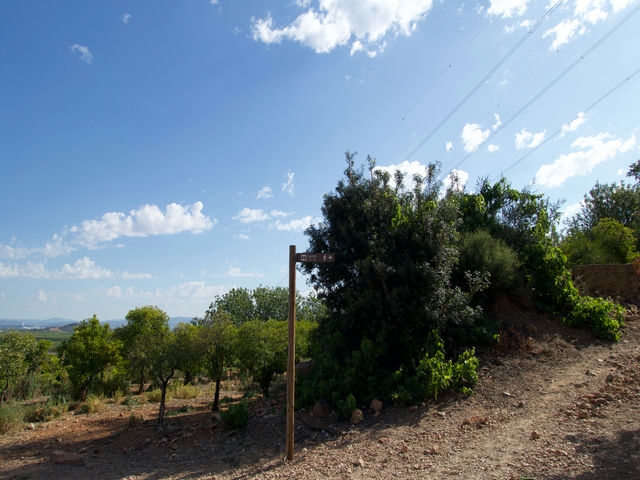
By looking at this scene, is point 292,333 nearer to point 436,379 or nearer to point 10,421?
point 436,379

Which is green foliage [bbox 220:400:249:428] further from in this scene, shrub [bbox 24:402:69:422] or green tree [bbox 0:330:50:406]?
green tree [bbox 0:330:50:406]

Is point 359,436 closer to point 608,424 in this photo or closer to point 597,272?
point 608,424

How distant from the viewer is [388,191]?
1188 cm

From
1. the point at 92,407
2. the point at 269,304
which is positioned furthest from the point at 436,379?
the point at 269,304

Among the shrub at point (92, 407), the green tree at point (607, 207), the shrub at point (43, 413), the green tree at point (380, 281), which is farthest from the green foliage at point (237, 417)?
the green tree at point (607, 207)

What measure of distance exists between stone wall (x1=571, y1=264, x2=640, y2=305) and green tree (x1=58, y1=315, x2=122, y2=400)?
2058 cm

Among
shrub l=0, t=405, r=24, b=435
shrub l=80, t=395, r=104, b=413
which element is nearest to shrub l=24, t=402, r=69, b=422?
shrub l=80, t=395, r=104, b=413

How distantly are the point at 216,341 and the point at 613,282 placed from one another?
42.8 ft

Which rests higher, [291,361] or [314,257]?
[314,257]

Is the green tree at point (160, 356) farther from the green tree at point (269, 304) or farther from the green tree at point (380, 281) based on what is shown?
the green tree at point (269, 304)

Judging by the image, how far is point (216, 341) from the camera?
1337 cm

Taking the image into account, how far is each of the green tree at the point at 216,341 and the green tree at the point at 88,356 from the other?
935cm

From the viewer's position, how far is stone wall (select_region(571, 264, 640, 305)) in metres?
13.1

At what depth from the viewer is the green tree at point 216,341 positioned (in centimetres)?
1313
